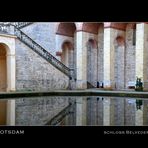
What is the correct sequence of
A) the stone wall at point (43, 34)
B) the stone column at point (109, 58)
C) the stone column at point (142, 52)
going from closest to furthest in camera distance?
the stone column at point (142, 52) < the stone wall at point (43, 34) < the stone column at point (109, 58)

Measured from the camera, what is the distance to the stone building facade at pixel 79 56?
18.9 m

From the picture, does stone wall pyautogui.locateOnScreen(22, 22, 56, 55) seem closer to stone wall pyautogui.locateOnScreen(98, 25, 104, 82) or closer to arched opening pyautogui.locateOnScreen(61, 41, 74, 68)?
arched opening pyautogui.locateOnScreen(61, 41, 74, 68)

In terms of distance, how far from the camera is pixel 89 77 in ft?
78.0

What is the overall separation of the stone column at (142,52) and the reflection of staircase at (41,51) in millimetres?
5319

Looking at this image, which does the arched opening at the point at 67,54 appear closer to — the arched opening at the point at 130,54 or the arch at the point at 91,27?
the arch at the point at 91,27

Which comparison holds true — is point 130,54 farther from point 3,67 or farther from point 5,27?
point 5,27

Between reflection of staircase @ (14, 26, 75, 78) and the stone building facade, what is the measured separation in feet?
0.83

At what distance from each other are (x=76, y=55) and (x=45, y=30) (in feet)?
10.3

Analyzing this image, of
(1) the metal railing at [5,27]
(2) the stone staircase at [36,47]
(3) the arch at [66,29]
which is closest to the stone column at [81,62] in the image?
(2) the stone staircase at [36,47]

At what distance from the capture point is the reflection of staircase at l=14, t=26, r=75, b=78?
751 inches

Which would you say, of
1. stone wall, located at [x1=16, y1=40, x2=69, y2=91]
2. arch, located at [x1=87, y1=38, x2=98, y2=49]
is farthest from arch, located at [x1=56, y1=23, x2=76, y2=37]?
stone wall, located at [x1=16, y1=40, x2=69, y2=91]

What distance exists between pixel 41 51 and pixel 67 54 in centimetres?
493

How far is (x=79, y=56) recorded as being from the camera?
22.9m
